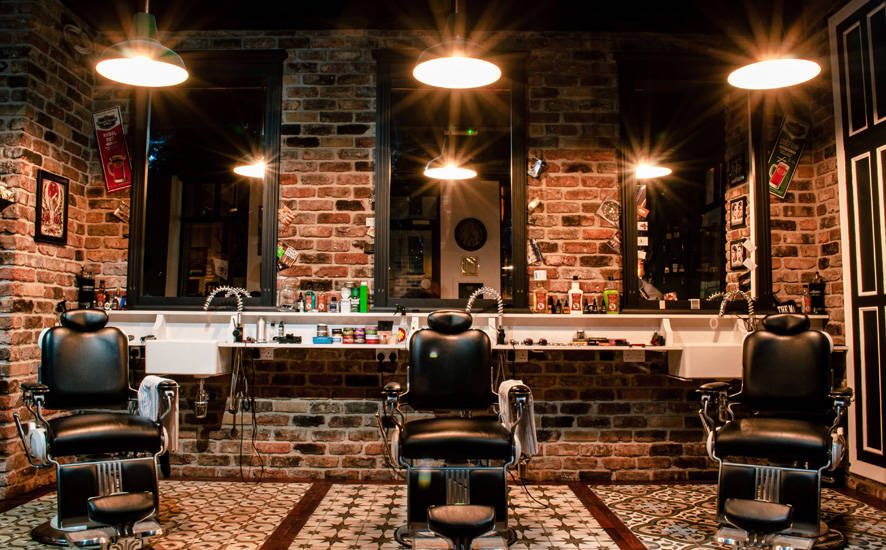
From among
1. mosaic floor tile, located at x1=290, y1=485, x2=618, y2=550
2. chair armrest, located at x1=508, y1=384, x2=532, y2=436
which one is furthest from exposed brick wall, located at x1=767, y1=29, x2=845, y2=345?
chair armrest, located at x1=508, y1=384, x2=532, y2=436

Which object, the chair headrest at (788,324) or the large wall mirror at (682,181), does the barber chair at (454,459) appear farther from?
the large wall mirror at (682,181)

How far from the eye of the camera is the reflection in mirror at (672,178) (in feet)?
14.3

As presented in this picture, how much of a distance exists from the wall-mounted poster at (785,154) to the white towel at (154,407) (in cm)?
432

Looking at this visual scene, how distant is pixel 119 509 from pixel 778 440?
3.11 m

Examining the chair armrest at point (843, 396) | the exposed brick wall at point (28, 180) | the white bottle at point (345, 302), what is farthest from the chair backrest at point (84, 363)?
the chair armrest at point (843, 396)

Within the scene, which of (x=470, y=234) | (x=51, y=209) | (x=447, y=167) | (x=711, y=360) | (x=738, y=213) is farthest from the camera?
(x=470, y=234)

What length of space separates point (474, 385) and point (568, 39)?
9.04 feet

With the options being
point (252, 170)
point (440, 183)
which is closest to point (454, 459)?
point (252, 170)

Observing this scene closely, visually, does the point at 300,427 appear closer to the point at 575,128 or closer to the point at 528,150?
the point at 528,150

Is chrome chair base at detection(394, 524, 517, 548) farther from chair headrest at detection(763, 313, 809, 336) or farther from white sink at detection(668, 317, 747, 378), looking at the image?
chair headrest at detection(763, 313, 809, 336)

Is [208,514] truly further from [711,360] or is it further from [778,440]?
[711,360]

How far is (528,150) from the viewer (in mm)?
4395

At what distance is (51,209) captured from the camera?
4.08 meters

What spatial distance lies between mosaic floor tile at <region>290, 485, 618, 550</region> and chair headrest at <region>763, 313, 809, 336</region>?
151 centimetres
